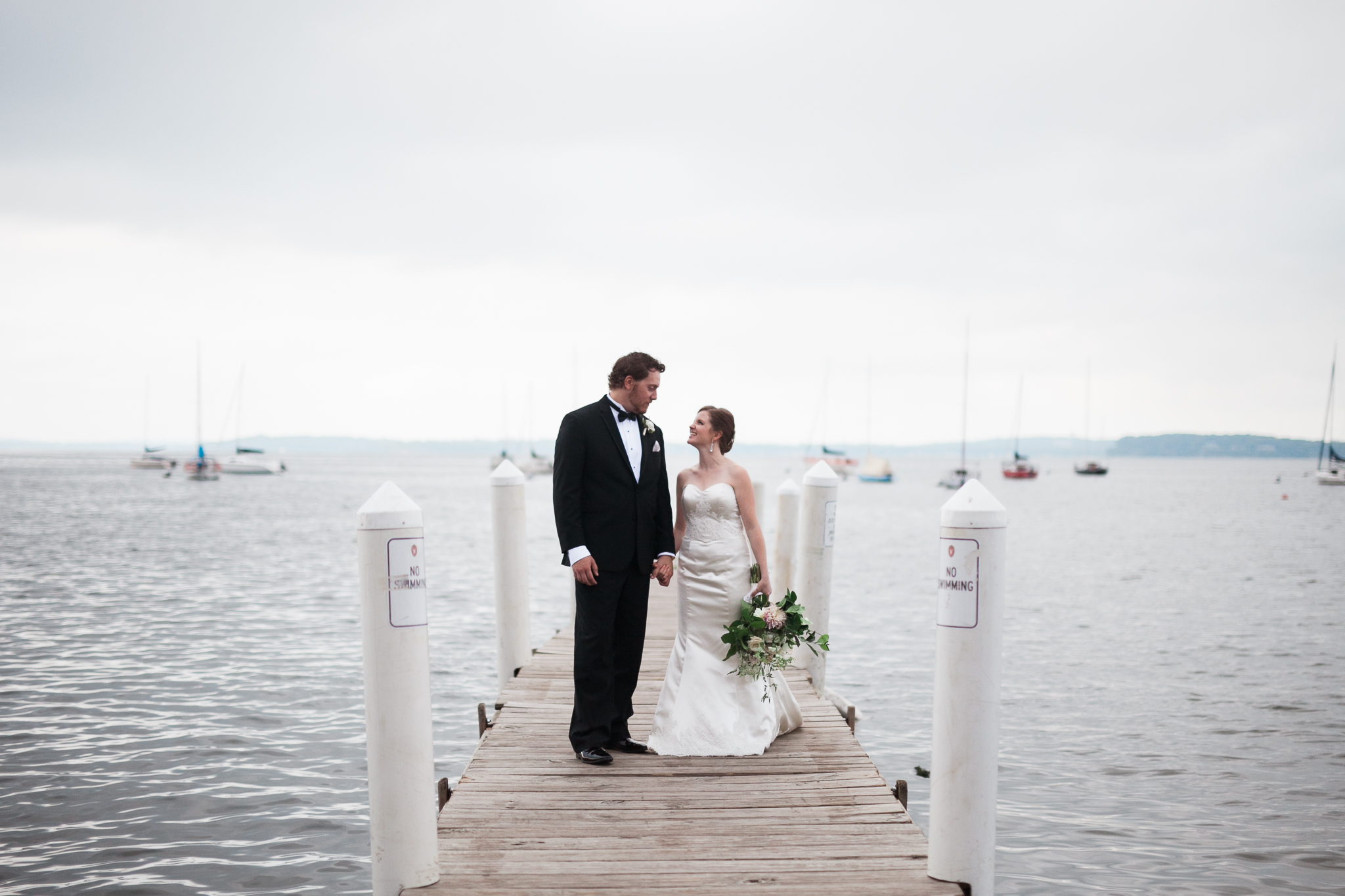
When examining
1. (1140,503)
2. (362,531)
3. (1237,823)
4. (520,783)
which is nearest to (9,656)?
(520,783)

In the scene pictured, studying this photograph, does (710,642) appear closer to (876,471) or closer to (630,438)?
(630,438)

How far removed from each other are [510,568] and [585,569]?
3331 millimetres

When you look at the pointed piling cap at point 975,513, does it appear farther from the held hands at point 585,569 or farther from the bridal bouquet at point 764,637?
the held hands at point 585,569

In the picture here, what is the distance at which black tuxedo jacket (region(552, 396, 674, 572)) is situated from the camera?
512 centimetres

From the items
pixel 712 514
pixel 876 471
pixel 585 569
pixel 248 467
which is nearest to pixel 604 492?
pixel 585 569

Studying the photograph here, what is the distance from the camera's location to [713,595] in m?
5.71

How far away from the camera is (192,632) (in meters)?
15.6

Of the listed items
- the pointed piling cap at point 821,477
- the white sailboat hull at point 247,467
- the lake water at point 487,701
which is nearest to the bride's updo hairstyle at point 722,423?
the pointed piling cap at point 821,477

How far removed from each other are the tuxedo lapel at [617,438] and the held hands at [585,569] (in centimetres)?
54

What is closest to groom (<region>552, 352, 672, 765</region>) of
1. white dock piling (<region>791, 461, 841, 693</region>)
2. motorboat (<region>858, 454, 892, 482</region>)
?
white dock piling (<region>791, 461, 841, 693</region>)

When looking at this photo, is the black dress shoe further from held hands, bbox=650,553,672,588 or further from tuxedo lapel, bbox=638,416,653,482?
tuxedo lapel, bbox=638,416,653,482

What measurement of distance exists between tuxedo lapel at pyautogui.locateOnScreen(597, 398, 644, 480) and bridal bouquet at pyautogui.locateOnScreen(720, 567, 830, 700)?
1.17 metres

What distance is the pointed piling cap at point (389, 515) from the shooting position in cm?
346

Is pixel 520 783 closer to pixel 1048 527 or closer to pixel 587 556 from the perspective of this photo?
pixel 587 556
